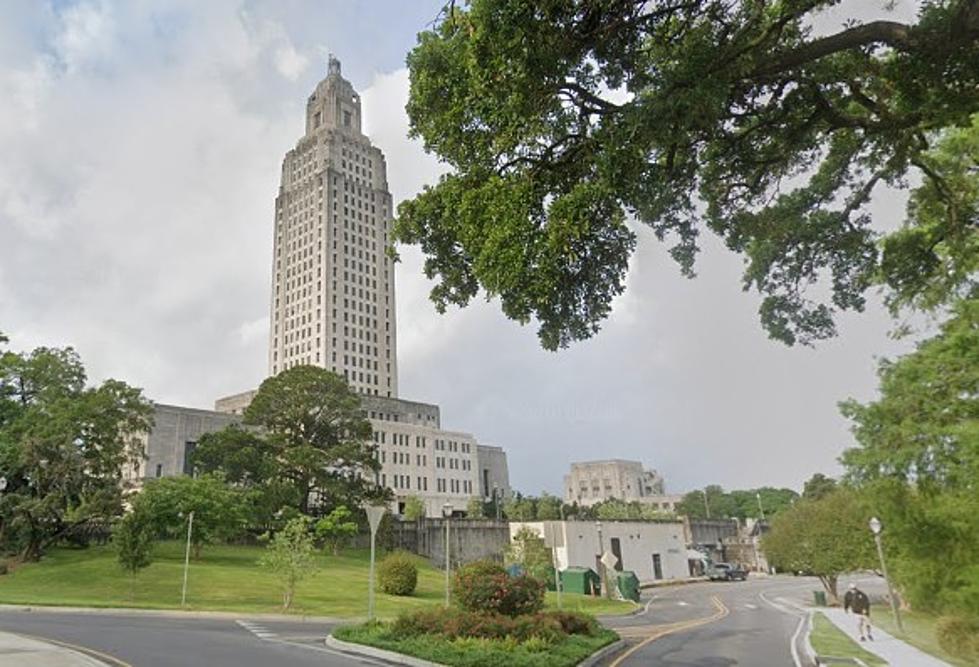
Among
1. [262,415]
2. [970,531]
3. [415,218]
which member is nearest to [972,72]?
[415,218]

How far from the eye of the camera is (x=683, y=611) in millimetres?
37094

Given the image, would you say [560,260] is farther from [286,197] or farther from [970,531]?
[286,197]

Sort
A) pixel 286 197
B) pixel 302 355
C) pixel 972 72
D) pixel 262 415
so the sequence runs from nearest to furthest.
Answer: pixel 972 72 → pixel 262 415 → pixel 302 355 → pixel 286 197

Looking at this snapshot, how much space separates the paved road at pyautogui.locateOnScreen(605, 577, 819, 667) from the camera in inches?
687

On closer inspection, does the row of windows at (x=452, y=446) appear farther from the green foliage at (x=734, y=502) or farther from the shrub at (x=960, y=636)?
the shrub at (x=960, y=636)

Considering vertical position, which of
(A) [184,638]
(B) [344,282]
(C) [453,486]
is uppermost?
(B) [344,282]

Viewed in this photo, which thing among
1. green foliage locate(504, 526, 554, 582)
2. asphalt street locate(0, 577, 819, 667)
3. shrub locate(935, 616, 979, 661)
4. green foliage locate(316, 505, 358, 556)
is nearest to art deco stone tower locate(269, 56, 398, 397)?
green foliage locate(316, 505, 358, 556)

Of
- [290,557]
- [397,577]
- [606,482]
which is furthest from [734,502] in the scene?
[290,557]

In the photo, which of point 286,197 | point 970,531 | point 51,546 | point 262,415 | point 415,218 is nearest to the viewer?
point 415,218

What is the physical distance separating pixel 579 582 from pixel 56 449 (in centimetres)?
3717

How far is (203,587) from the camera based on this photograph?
3841cm

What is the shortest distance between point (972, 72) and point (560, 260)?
18.8ft

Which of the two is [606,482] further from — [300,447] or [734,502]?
[300,447]

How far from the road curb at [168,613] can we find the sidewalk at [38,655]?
11.0 metres
